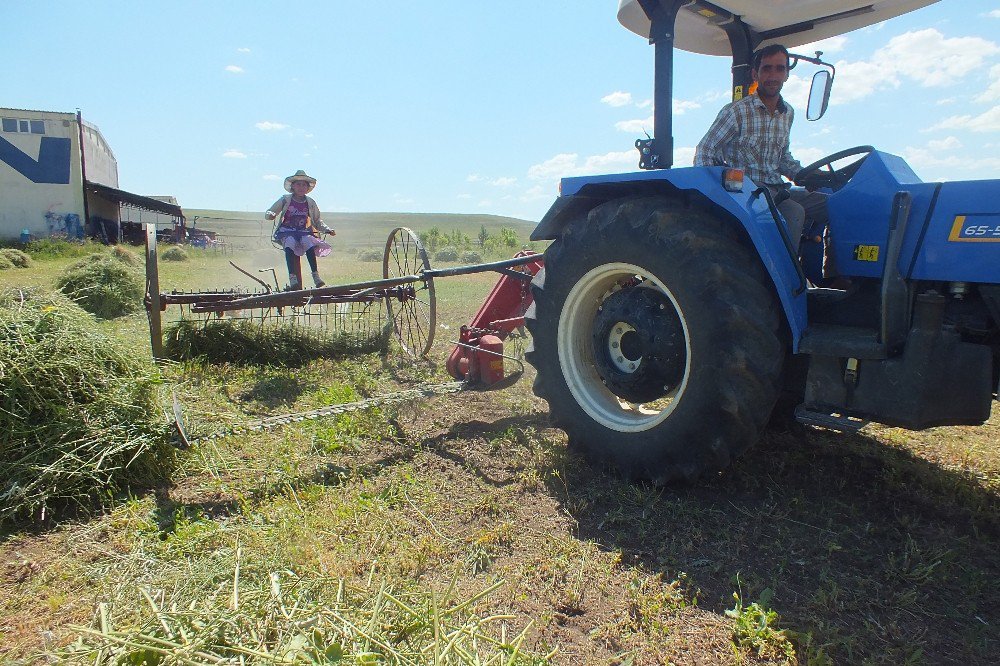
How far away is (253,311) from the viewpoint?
607 cm

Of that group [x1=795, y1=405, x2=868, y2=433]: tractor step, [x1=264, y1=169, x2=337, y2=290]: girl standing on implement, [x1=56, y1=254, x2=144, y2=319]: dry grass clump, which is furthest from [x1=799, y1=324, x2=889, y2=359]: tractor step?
[x1=56, y1=254, x2=144, y2=319]: dry grass clump

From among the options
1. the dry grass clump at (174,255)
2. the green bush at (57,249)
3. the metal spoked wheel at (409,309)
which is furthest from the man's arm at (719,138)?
the green bush at (57,249)

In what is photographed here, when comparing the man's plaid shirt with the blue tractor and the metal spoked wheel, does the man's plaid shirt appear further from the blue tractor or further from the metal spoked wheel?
the metal spoked wheel

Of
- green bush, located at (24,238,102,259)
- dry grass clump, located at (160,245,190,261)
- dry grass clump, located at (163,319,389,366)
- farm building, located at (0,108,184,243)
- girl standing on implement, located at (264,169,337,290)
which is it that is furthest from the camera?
farm building, located at (0,108,184,243)

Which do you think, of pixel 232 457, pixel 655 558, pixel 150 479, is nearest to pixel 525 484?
pixel 655 558

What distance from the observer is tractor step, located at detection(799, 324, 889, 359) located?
2.57m

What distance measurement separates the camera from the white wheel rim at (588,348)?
323 cm

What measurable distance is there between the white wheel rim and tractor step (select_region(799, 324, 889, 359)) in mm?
731

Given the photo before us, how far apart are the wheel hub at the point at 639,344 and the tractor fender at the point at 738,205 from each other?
0.50 meters

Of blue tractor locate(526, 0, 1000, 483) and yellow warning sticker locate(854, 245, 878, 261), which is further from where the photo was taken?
yellow warning sticker locate(854, 245, 878, 261)

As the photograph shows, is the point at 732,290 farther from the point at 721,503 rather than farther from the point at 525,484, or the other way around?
the point at 525,484

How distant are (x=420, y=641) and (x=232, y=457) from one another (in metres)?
2.20

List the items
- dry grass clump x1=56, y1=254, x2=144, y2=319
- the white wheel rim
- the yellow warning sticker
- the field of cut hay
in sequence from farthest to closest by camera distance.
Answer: dry grass clump x1=56, y1=254, x2=144, y2=319 < the white wheel rim < the yellow warning sticker < the field of cut hay

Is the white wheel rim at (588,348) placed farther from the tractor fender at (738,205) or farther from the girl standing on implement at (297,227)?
the girl standing on implement at (297,227)
